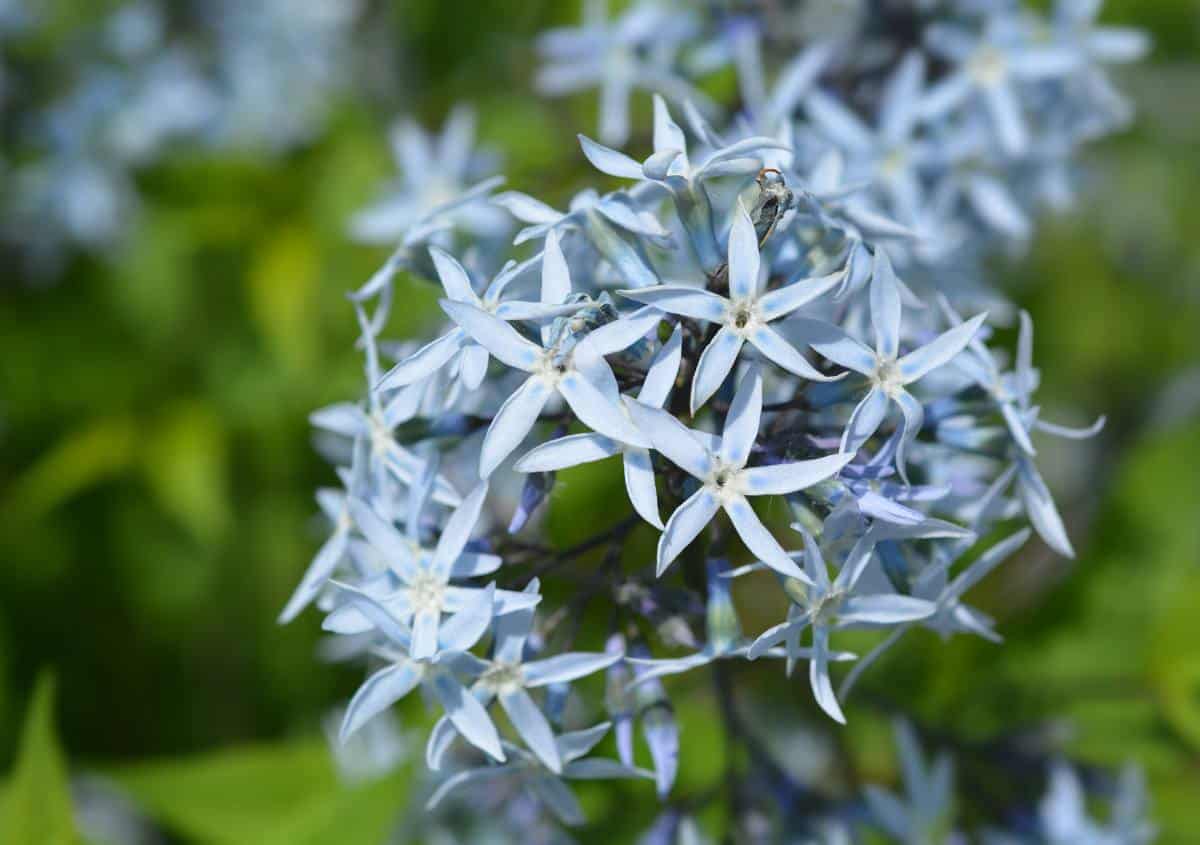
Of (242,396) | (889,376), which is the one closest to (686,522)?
(889,376)

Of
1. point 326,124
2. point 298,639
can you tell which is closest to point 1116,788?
point 298,639

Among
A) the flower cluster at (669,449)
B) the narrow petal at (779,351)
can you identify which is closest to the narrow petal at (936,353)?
the flower cluster at (669,449)

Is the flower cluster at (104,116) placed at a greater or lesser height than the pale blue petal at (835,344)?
lesser

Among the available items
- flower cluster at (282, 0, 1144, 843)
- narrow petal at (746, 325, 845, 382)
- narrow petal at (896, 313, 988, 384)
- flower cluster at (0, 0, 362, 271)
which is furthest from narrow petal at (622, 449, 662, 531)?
flower cluster at (0, 0, 362, 271)

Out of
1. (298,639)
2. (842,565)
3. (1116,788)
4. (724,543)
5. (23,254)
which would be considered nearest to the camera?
(842,565)

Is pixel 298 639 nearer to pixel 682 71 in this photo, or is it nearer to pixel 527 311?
pixel 682 71

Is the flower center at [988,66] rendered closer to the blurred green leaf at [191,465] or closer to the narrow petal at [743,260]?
the narrow petal at [743,260]

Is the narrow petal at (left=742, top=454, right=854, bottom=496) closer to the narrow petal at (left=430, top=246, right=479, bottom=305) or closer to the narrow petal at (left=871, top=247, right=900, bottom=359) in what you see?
the narrow petal at (left=871, top=247, right=900, bottom=359)
